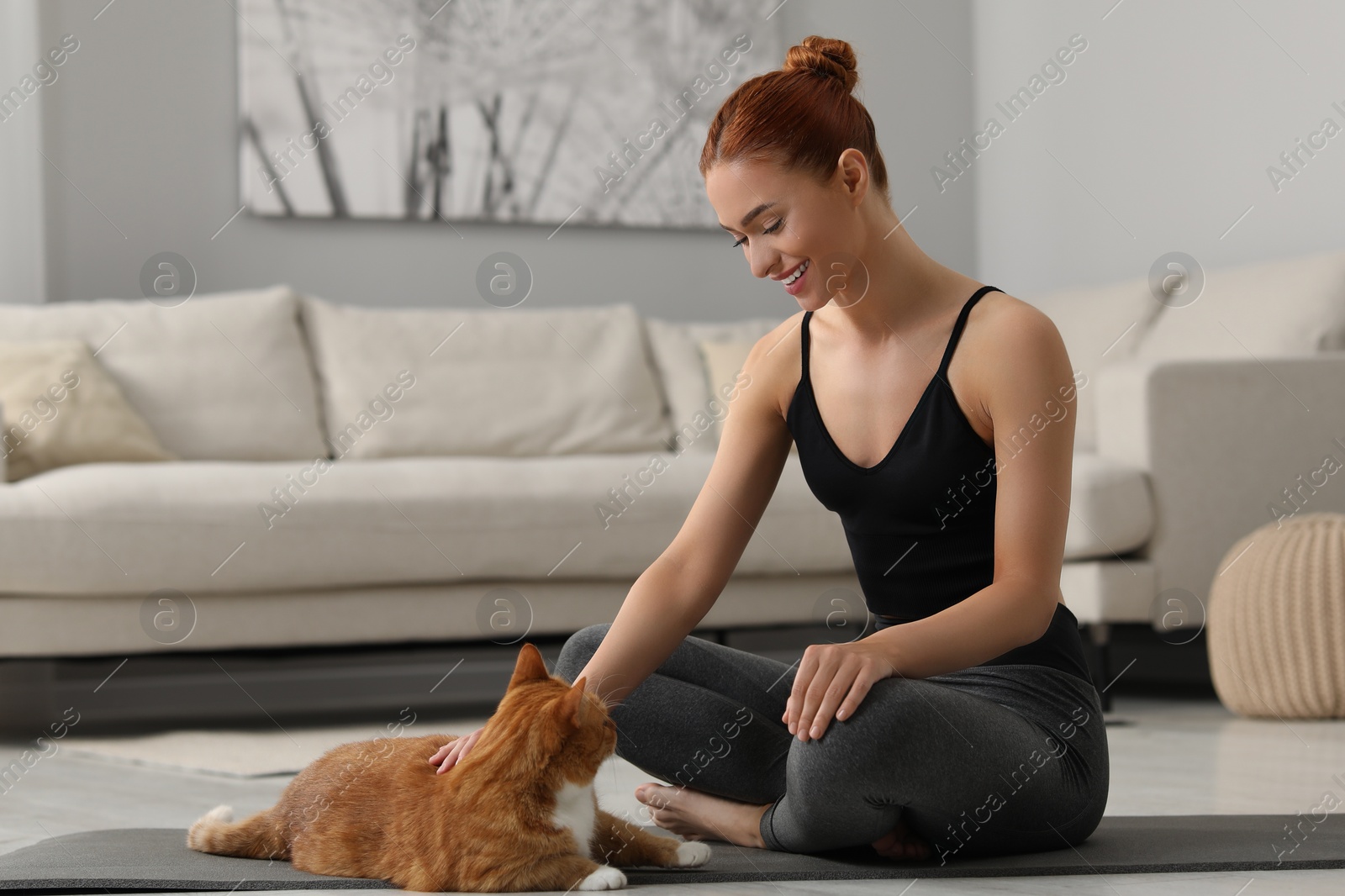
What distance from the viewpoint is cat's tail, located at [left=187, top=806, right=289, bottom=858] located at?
4.97 feet

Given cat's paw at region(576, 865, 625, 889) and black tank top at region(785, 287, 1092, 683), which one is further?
black tank top at region(785, 287, 1092, 683)

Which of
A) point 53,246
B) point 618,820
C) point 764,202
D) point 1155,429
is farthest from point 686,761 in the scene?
point 53,246

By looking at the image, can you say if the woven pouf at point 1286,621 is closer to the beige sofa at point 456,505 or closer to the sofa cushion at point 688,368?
the beige sofa at point 456,505

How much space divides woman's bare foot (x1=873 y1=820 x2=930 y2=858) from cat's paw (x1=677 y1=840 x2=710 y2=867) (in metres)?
0.18

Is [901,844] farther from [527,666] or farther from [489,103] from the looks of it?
[489,103]

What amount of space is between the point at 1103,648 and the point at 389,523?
5.02 feet

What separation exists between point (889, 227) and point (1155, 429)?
166cm

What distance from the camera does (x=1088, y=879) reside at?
1.38m

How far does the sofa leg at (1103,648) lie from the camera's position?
9.70 ft

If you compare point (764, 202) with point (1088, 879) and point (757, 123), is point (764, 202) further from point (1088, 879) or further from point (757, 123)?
point (1088, 879)

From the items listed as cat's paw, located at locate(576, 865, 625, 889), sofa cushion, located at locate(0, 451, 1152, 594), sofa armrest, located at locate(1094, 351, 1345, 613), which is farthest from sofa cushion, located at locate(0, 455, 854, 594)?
cat's paw, located at locate(576, 865, 625, 889)

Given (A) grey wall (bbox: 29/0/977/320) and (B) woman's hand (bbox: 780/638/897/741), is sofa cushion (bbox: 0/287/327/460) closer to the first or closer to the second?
(A) grey wall (bbox: 29/0/977/320)

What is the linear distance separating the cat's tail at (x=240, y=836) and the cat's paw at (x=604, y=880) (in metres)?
0.38

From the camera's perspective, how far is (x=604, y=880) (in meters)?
1.31
